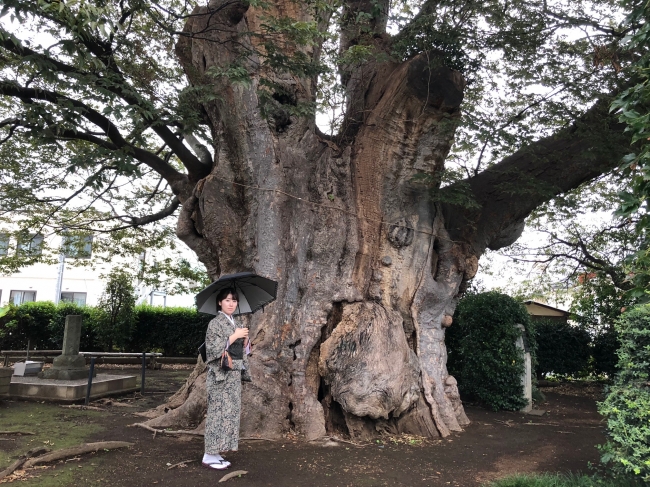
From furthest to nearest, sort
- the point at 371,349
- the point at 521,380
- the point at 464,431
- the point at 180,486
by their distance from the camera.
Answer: the point at 521,380
the point at 464,431
the point at 371,349
the point at 180,486

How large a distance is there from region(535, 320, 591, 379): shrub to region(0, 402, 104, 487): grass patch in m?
10.9

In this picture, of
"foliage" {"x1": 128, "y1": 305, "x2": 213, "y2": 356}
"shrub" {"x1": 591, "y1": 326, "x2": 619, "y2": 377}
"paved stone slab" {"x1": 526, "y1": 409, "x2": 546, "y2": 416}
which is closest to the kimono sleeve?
"paved stone slab" {"x1": 526, "y1": 409, "x2": 546, "y2": 416}

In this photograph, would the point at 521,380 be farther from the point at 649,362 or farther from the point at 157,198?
the point at 157,198

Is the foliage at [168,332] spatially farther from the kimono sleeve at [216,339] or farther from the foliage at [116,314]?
the kimono sleeve at [216,339]

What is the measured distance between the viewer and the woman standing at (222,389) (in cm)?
494

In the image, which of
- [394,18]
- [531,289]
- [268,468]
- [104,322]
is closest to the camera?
[268,468]

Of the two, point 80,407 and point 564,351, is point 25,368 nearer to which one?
point 80,407

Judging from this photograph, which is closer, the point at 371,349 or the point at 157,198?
the point at 371,349

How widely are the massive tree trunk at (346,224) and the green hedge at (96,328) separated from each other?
30.2 feet

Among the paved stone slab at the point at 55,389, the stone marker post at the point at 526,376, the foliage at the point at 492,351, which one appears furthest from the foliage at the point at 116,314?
the stone marker post at the point at 526,376

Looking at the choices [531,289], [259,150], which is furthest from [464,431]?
[531,289]

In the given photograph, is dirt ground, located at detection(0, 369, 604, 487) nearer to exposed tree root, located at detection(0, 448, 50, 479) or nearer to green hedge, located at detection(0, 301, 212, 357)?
exposed tree root, located at detection(0, 448, 50, 479)

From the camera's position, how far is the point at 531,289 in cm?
1928

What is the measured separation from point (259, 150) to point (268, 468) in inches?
171
